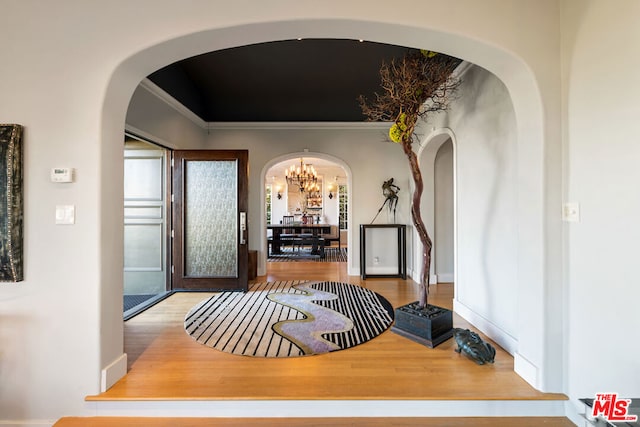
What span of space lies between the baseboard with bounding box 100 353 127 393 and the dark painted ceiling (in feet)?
10.7

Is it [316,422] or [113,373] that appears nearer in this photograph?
[316,422]

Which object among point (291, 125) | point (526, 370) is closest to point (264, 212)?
point (291, 125)

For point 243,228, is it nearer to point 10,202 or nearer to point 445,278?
point 10,202

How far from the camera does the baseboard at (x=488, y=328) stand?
7.73 ft

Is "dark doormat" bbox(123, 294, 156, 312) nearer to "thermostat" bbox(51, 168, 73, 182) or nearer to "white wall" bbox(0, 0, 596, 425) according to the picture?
"white wall" bbox(0, 0, 596, 425)

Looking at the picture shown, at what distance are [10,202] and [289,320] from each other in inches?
96.5

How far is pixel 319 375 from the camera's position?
206 centimetres

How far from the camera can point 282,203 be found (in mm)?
11359

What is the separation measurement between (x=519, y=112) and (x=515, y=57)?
0.38 meters

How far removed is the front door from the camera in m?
4.25

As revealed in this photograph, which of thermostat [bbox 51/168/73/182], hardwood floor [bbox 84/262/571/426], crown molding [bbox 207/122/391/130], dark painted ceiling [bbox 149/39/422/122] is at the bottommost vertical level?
hardwood floor [bbox 84/262/571/426]

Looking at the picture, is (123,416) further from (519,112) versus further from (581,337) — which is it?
(519,112)

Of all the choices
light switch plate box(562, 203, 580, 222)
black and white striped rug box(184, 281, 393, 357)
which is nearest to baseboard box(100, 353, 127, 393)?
black and white striped rug box(184, 281, 393, 357)

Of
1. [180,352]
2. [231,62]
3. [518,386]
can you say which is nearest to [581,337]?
[518,386]
